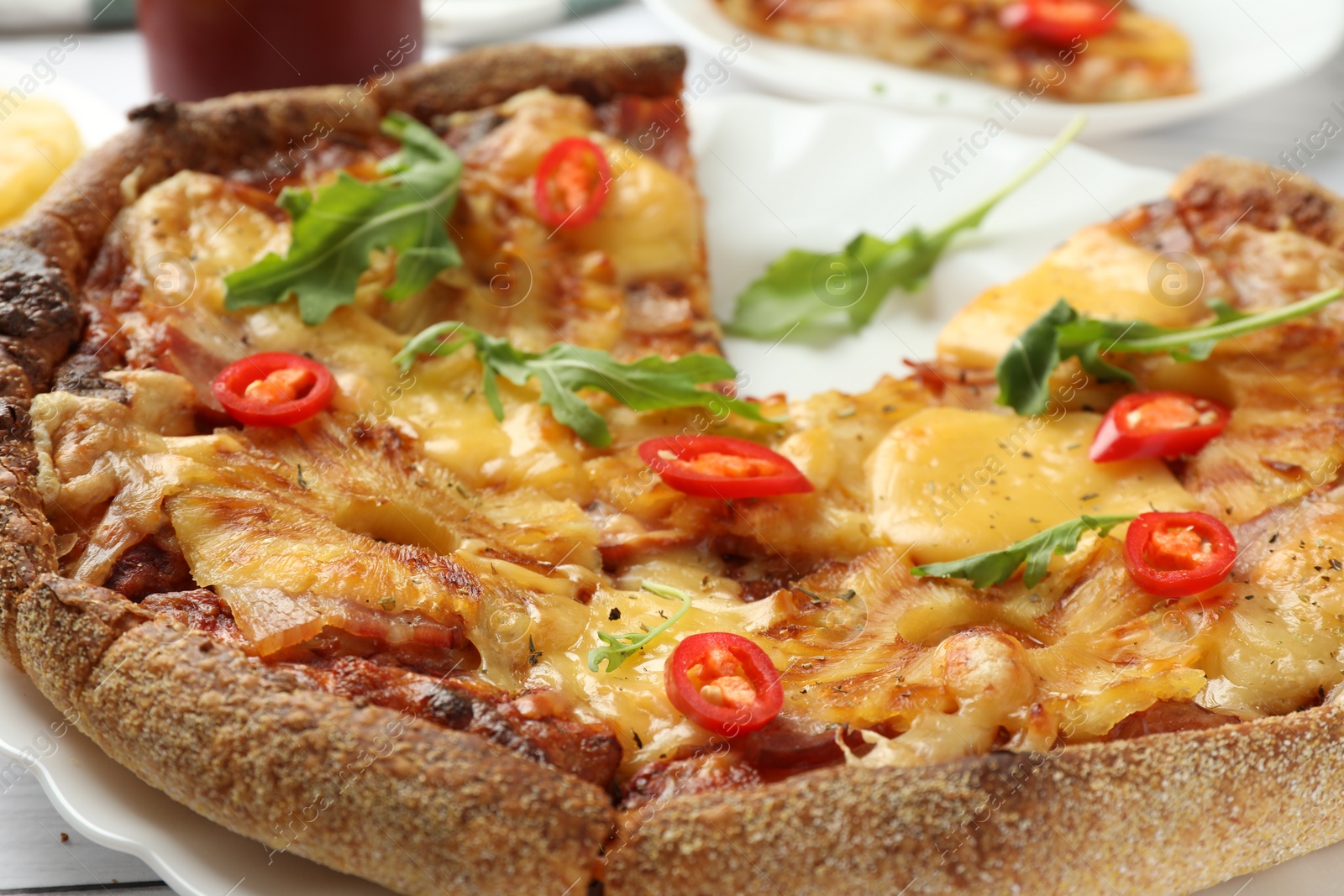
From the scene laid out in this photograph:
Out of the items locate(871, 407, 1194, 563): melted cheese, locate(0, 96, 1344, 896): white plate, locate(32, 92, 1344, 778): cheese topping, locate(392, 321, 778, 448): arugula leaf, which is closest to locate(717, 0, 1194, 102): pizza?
locate(0, 96, 1344, 896): white plate

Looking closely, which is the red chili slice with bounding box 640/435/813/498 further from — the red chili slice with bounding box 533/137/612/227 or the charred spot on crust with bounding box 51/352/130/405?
the charred spot on crust with bounding box 51/352/130/405

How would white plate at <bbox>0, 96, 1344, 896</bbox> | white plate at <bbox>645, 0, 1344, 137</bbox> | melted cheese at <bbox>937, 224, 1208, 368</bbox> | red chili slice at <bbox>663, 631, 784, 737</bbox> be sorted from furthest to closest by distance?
1. white plate at <bbox>645, 0, 1344, 137</bbox>
2. white plate at <bbox>0, 96, 1344, 896</bbox>
3. melted cheese at <bbox>937, 224, 1208, 368</bbox>
4. red chili slice at <bbox>663, 631, 784, 737</bbox>

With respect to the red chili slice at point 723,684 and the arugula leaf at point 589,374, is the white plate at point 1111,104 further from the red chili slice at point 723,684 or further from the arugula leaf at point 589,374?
the red chili slice at point 723,684

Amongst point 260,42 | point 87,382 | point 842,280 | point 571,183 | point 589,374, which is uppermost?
point 260,42

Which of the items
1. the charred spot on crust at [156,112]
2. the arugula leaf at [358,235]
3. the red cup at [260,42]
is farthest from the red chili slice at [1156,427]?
the red cup at [260,42]

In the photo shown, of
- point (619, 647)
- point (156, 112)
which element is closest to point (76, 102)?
point (156, 112)

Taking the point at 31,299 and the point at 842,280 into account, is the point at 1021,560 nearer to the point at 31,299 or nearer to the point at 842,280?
the point at 842,280

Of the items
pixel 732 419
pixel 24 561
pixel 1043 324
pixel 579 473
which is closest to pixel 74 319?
pixel 24 561
